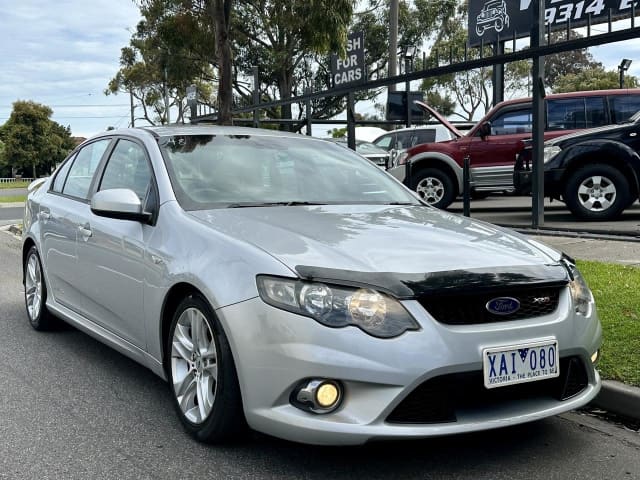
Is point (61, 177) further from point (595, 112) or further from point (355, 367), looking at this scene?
point (595, 112)

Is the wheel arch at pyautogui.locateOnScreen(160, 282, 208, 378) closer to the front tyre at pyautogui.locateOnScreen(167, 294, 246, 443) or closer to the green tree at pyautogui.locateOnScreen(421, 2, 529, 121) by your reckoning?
the front tyre at pyautogui.locateOnScreen(167, 294, 246, 443)

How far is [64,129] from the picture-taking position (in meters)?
81.6

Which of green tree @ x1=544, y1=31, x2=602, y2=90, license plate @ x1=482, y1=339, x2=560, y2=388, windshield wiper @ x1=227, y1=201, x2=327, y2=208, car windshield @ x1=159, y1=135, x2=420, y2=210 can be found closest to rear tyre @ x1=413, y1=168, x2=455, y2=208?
car windshield @ x1=159, y1=135, x2=420, y2=210

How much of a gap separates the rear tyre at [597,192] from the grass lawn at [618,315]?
2999mm

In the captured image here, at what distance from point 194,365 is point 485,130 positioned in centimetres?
914

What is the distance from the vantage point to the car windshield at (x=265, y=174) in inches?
156

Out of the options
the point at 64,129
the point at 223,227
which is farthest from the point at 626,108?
the point at 64,129

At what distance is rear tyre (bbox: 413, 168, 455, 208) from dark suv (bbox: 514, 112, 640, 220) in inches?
75.7

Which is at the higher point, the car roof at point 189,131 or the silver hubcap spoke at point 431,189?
the car roof at point 189,131

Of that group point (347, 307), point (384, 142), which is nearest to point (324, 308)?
point (347, 307)

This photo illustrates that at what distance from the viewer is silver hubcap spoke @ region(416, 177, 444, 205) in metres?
12.0

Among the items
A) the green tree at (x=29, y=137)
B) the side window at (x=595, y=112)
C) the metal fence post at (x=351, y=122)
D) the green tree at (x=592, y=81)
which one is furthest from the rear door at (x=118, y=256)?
the green tree at (x=29, y=137)

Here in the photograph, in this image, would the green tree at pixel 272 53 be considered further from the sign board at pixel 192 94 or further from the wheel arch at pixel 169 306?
the wheel arch at pixel 169 306

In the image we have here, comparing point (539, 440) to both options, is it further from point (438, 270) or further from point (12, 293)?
point (12, 293)
